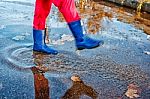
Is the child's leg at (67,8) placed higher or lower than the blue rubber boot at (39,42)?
higher

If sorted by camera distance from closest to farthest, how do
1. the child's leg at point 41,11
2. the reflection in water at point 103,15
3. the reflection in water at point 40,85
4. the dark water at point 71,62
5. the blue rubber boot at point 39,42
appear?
the reflection in water at point 40,85 → the dark water at point 71,62 → the child's leg at point 41,11 → the blue rubber boot at point 39,42 → the reflection in water at point 103,15

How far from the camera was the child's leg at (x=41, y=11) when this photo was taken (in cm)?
505

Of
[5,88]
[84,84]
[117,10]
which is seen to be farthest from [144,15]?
[5,88]

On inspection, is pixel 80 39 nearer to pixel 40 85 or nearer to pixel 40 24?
pixel 40 24

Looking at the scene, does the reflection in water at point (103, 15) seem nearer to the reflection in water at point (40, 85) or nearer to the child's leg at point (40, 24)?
the child's leg at point (40, 24)

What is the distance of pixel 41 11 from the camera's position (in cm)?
510

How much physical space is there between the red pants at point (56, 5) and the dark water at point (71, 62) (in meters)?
0.48

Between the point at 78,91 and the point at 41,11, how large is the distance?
1.50 metres

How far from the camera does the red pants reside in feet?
16.2

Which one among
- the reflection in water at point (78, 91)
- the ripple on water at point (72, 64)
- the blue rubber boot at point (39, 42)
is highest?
the blue rubber boot at point (39, 42)

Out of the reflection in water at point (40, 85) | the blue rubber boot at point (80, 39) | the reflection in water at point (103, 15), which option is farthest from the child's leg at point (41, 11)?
the reflection in water at point (103, 15)

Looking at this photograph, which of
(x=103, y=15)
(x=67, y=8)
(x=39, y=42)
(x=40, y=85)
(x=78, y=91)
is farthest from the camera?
(x=103, y=15)

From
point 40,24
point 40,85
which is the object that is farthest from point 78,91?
point 40,24

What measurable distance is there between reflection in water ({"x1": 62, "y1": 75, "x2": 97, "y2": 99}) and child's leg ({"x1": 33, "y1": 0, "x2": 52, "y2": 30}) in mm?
1171
